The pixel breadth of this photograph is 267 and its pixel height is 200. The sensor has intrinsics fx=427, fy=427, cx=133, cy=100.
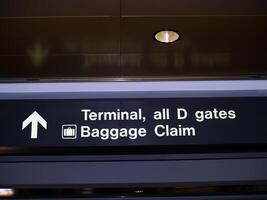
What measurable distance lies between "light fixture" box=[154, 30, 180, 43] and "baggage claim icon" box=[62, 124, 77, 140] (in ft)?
3.78

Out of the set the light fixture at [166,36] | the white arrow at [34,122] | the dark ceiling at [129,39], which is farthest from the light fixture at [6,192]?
the light fixture at [166,36]

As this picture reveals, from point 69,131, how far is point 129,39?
110 cm

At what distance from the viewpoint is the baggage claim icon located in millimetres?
2391

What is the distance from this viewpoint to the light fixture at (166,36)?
3182 millimetres

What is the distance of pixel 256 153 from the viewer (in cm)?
250

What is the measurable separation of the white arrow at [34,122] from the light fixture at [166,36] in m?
1.20

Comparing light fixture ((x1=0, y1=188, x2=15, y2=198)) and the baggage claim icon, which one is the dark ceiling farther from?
light fixture ((x1=0, y1=188, x2=15, y2=198))

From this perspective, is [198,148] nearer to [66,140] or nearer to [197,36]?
[66,140]

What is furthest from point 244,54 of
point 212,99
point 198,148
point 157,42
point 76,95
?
point 76,95

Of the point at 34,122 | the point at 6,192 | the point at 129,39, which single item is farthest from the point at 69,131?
the point at 129,39

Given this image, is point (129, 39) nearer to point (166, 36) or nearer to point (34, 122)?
point (166, 36)

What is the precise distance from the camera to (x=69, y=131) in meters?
2.40

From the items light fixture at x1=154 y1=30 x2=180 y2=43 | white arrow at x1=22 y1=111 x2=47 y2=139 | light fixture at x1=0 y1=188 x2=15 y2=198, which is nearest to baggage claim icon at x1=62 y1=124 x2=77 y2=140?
white arrow at x1=22 y1=111 x2=47 y2=139

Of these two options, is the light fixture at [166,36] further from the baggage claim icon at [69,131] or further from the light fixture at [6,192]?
the light fixture at [6,192]
